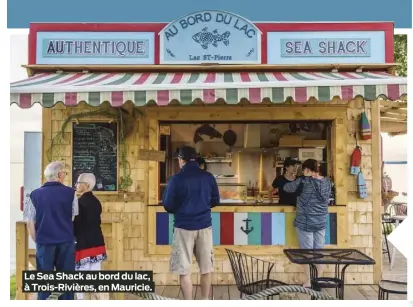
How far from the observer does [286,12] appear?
21.3 feet

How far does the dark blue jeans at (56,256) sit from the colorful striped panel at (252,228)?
1.88 meters

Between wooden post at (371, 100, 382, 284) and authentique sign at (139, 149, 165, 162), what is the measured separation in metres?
2.83

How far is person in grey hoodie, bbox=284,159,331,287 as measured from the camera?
6.55 m

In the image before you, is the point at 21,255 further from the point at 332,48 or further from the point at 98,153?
the point at 332,48

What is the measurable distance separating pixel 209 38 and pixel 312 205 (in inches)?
96.8

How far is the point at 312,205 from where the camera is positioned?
21.8 feet

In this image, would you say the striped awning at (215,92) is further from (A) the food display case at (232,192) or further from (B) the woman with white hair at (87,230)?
(A) the food display case at (232,192)

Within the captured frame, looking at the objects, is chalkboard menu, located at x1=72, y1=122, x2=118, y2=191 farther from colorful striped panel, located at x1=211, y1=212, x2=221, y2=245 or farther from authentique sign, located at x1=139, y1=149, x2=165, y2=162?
colorful striped panel, located at x1=211, y1=212, x2=221, y2=245

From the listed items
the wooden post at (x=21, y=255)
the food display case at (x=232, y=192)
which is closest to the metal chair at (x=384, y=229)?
the food display case at (x=232, y=192)

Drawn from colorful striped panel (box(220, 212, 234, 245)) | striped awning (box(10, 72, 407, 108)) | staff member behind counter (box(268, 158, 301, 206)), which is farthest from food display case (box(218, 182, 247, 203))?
striped awning (box(10, 72, 407, 108))

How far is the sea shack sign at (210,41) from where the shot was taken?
6.86 meters

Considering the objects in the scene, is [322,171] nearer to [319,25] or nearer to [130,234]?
[319,25]

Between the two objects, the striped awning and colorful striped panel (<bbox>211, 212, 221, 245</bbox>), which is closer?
the striped awning
